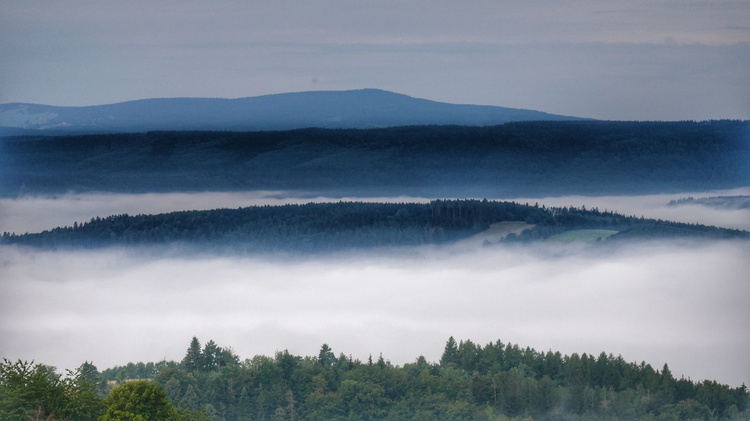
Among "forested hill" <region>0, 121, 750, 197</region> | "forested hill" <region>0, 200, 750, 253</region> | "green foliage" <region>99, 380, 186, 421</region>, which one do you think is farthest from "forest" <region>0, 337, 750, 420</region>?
"forested hill" <region>0, 121, 750, 197</region>

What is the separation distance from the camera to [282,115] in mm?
180625

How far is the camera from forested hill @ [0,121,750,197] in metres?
155

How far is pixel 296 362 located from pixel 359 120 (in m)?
94.4

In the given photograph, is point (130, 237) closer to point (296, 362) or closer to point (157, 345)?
point (157, 345)

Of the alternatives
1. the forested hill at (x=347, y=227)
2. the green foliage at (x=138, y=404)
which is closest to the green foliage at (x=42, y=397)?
the green foliage at (x=138, y=404)

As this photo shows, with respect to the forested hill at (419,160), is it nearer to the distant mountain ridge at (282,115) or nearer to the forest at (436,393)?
the distant mountain ridge at (282,115)

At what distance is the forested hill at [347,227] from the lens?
147 m

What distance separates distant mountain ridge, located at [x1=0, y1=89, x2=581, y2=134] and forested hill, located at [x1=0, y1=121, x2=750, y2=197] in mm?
7228

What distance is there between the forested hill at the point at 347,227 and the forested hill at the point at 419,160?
23.8ft

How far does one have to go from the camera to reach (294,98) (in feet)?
597

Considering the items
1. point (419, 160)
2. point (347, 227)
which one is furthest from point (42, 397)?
point (419, 160)

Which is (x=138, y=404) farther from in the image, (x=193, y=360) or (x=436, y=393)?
(x=193, y=360)

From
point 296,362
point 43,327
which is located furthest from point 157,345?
point 296,362

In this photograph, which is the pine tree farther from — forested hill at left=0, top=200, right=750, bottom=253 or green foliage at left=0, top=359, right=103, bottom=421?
forested hill at left=0, top=200, right=750, bottom=253
